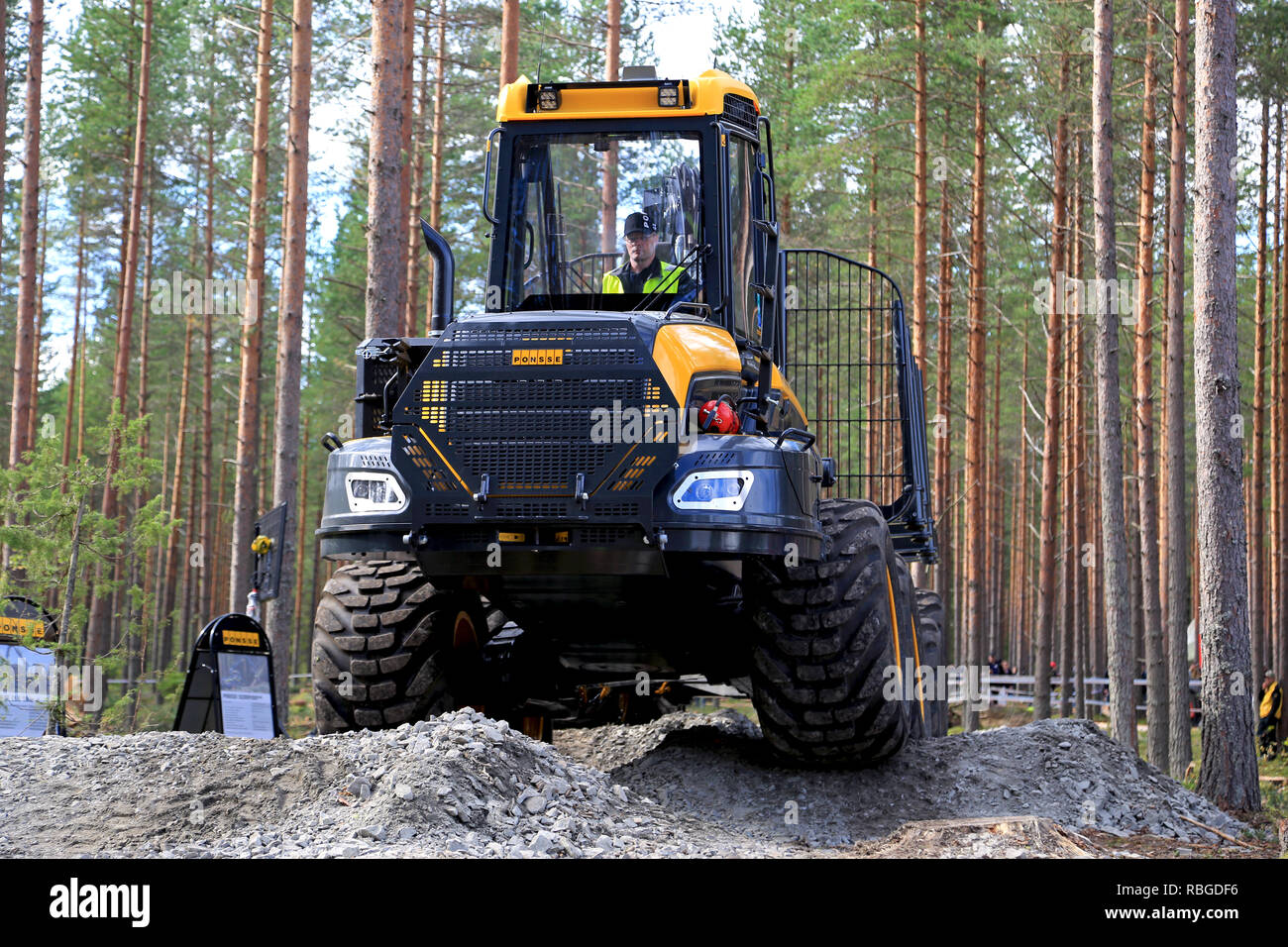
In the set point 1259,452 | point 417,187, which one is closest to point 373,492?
point 417,187

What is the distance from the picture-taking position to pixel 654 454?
6.07 m

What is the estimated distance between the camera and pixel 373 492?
6.37m

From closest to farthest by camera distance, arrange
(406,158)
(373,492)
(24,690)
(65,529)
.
→ (373,492), (24,690), (65,529), (406,158)

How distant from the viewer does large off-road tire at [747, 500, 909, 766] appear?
665cm

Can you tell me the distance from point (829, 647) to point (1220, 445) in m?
5.47

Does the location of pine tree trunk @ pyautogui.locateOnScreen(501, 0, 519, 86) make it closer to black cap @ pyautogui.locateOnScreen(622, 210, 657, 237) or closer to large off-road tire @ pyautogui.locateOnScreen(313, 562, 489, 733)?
black cap @ pyautogui.locateOnScreen(622, 210, 657, 237)

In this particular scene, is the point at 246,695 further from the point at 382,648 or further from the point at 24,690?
the point at 24,690

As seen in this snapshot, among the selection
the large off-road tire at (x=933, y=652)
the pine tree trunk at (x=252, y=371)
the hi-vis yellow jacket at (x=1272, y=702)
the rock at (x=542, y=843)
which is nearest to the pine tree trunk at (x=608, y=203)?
the rock at (x=542, y=843)

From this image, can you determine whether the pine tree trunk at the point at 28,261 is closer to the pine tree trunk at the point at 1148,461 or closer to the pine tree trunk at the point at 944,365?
the pine tree trunk at the point at 944,365

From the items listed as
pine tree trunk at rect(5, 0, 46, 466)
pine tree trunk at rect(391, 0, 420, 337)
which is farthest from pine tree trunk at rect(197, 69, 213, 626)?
pine tree trunk at rect(5, 0, 46, 466)

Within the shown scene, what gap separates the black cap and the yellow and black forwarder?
0.02 m

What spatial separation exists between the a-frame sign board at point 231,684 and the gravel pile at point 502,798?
157 centimetres
